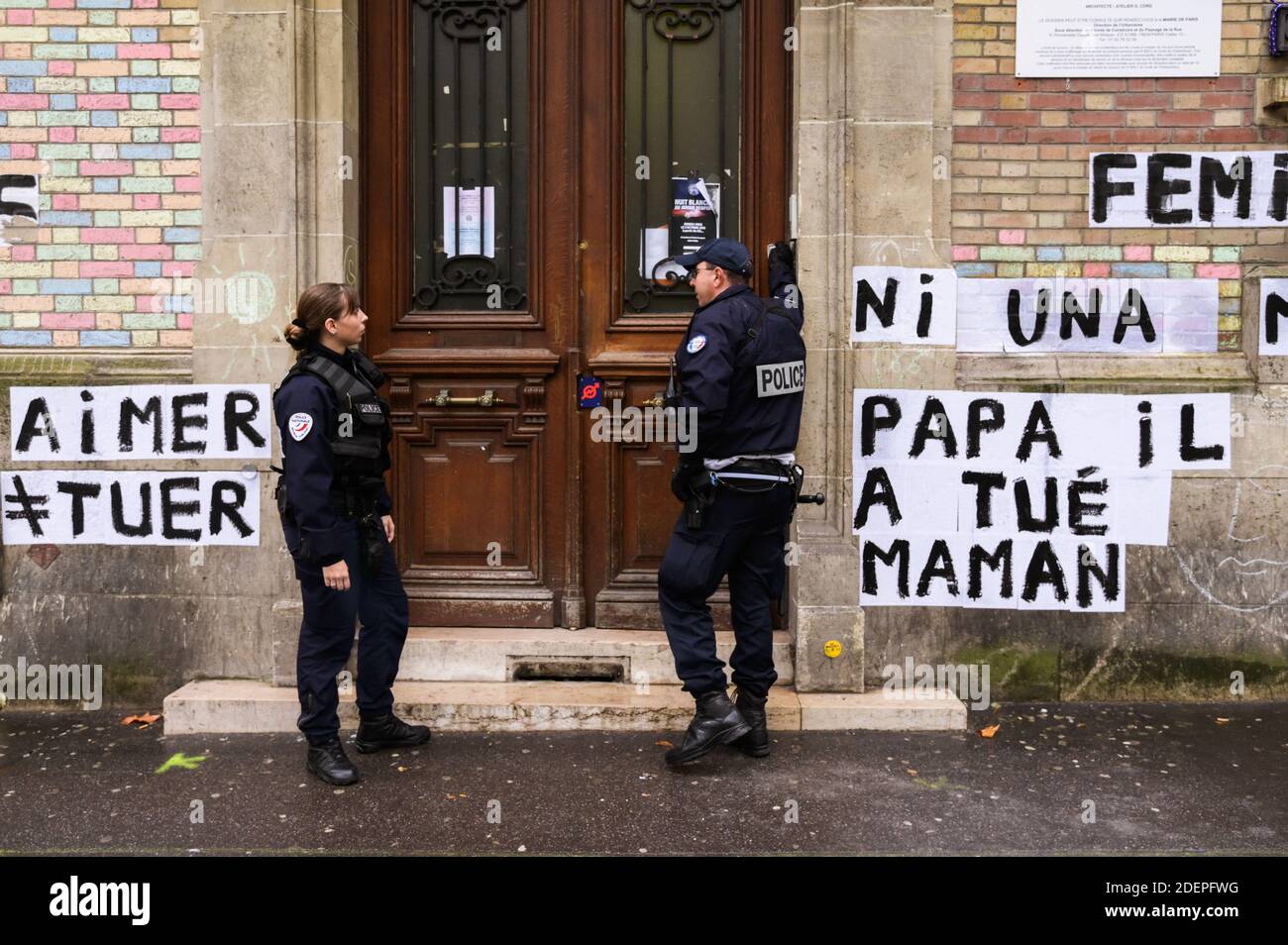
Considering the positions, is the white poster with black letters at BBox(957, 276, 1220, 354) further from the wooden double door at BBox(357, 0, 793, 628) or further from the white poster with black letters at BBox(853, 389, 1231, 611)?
the wooden double door at BBox(357, 0, 793, 628)

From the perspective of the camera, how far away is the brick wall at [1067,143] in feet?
18.9

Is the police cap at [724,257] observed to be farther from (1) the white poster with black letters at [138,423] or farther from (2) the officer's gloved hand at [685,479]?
(1) the white poster with black letters at [138,423]

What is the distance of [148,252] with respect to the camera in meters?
5.87

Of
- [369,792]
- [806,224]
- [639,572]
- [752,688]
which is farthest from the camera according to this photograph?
[639,572]

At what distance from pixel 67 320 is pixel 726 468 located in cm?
340

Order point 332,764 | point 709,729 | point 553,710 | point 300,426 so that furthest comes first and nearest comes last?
point 553,710
point 709,729
point 332,764
point 300,426

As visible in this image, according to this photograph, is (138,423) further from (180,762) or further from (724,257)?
(724,257)

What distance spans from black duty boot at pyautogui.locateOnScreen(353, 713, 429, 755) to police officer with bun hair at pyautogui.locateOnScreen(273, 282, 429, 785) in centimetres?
28

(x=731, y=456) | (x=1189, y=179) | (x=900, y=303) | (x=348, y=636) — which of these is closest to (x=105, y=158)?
(x=348, y=636)

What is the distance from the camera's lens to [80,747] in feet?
17.4

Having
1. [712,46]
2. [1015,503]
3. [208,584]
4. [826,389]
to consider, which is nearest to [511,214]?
[712,46]

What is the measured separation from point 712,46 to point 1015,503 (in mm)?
2681

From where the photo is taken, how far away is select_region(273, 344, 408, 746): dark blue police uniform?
4.61 m

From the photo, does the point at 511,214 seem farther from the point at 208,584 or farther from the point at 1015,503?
the point at 1015,503
